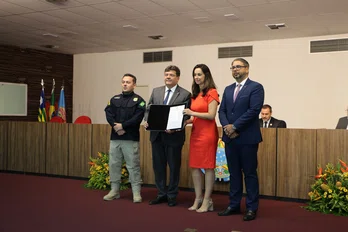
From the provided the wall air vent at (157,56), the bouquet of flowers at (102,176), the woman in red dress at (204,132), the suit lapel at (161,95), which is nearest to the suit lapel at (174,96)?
the suit lapel at (161,95)

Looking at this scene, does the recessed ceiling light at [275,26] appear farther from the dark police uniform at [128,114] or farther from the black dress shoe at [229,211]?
the black dress shoe at [229,211]

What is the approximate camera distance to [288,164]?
190 inches

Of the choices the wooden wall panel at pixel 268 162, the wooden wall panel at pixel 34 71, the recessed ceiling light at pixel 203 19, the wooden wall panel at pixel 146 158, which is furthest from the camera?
the wooden wall panel at pixel 34 71

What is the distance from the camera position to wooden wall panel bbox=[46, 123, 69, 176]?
6.44 m

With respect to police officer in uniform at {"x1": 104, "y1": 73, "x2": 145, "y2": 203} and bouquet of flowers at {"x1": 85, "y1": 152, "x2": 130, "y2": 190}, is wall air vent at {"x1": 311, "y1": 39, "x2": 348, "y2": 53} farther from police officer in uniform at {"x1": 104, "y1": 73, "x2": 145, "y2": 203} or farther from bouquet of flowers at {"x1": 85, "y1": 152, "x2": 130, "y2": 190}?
police officer in uniform at {"x1": 104, "y1": 73, "x2": 145, "y2": 203}

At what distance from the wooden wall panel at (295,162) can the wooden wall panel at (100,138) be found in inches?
101

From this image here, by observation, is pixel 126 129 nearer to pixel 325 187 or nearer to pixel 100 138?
pixel 100 138

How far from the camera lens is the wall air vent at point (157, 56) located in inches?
406

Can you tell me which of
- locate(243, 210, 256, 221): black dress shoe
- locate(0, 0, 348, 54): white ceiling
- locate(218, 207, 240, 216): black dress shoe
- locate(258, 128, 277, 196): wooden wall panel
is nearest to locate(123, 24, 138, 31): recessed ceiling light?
locate(0, 0, 348, 54): white ceiling

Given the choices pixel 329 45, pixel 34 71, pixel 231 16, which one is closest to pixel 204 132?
pixel 231 16

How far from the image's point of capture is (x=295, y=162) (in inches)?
188

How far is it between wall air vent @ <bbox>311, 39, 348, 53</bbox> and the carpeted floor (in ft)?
16.1

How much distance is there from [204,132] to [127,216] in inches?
44.5

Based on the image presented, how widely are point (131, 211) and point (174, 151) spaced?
0.77 metres
